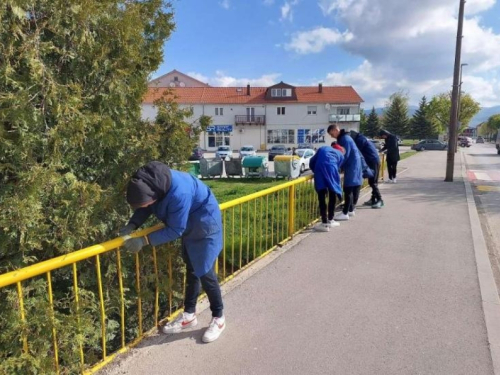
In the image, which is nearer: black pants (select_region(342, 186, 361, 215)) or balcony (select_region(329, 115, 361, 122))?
black pants (select_region(342, 186, 361, 215))

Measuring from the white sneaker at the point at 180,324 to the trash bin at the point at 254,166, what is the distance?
52.5ft

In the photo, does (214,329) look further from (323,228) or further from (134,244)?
(323,228)

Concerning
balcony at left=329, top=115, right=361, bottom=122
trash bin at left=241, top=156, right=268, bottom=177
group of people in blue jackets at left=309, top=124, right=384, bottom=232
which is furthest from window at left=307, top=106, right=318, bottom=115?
group of people in blue jackets at left=309, top=124, right=384, bottom=232

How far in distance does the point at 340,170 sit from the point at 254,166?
12545 mm

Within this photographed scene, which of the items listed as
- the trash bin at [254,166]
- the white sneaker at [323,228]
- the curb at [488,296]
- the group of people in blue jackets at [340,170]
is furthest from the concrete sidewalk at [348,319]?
the trash bin at [254,166]

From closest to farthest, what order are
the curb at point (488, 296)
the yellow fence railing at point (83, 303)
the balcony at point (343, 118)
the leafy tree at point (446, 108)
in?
the yellow fence railing at point (83, 303), the curb at point (488, 296), the balcony at point (343, 118), the leafy tree at point (446, 108)

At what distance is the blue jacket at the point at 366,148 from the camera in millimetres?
7969

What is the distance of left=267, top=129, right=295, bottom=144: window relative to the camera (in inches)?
2089

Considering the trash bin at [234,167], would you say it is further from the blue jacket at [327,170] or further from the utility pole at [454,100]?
the blue jacket at [327,170]

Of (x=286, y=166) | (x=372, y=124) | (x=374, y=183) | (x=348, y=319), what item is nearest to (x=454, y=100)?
(x=374, y=183)

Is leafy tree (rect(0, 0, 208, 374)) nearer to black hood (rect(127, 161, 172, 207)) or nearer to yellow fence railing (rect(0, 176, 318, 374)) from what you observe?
yellow fence railing (rect(0, 176, 318, 374))

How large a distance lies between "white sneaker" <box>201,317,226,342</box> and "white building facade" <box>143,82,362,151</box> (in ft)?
162

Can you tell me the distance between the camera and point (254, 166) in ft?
63.0

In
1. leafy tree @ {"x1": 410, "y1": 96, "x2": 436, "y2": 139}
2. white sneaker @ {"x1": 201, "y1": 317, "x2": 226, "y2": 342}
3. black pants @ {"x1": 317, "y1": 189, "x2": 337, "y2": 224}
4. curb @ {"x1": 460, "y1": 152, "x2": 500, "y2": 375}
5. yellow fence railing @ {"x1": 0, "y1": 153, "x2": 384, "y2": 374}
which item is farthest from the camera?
leafy tree @ {"x1": 410, "y1": 96, "x2": 436, "y2": 139}
